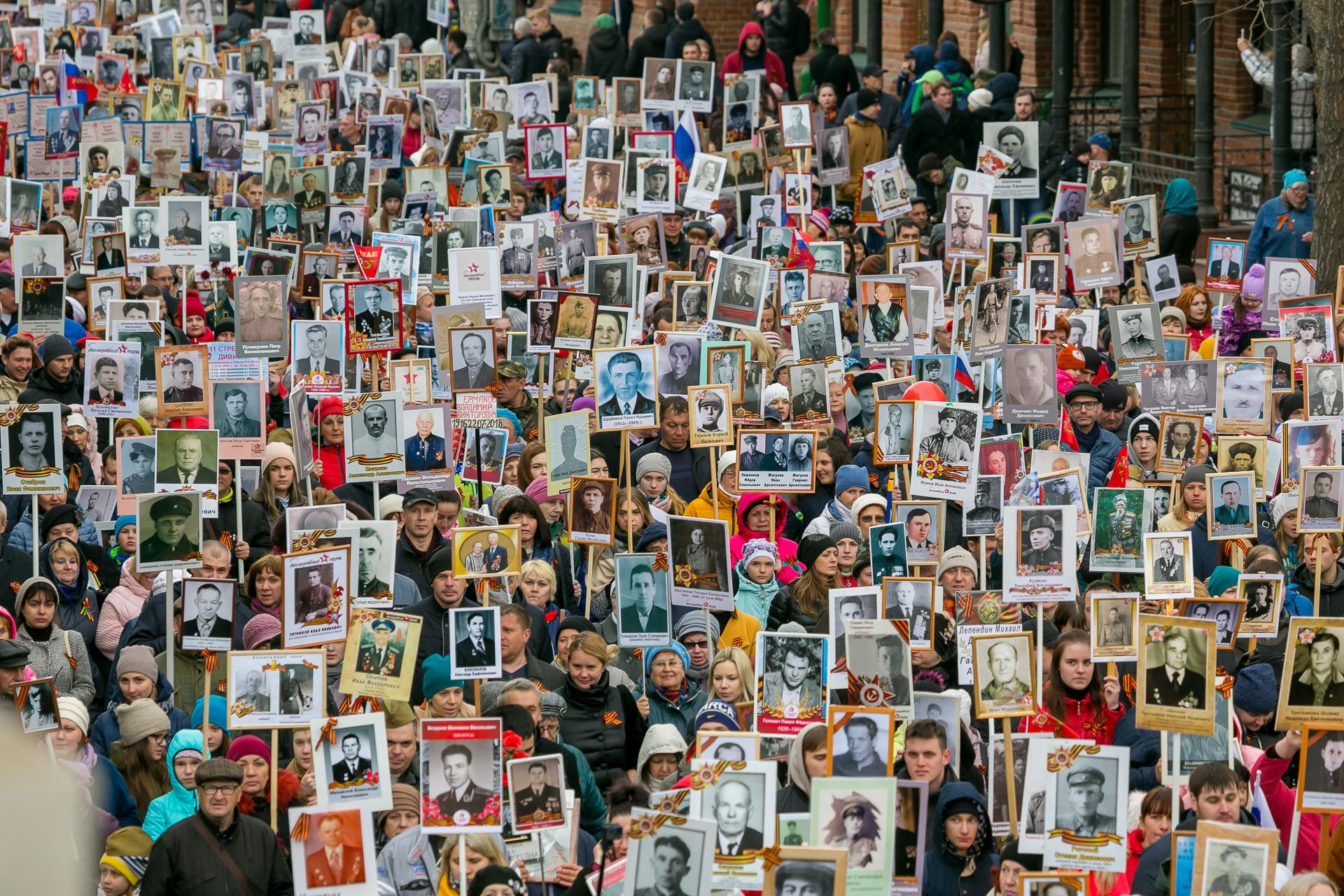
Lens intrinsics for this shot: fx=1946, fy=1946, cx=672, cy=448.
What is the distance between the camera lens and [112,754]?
7.31 meters

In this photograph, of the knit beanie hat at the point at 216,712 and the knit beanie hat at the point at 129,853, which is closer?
the knit beanie hat at the point at 129,853

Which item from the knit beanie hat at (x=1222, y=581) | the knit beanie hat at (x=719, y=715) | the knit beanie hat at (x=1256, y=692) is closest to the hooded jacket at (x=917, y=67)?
A: the knit beanie hat at (x=1222, y=581)

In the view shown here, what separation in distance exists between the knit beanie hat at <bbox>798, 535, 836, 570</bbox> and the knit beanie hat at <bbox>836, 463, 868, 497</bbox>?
1078mm

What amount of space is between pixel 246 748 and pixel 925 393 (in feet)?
17.1

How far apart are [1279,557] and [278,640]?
469 cm

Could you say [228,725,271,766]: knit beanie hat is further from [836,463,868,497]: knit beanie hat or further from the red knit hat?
the red knit hat

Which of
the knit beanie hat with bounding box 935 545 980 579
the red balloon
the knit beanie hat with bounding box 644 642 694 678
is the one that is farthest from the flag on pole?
the knit beanie hat with bounding box 644 642 694 678

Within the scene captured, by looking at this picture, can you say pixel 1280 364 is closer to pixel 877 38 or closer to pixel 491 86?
pixel 491 86

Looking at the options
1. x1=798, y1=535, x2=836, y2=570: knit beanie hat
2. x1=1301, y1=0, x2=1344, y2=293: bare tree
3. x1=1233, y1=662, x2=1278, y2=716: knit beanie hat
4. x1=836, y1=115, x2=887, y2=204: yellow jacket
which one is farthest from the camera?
x1=836, y1=115, x2=887, y2=204: yellow jacket

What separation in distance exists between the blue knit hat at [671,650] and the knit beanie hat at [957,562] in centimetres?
114

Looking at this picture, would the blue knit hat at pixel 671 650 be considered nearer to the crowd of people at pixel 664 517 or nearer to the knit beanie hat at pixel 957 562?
the crowd of people at pixel 664 517

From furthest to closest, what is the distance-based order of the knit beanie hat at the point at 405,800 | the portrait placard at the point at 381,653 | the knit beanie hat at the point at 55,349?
the knit beanie hat at the point at 55,349 → the portrait placard at the point at 381,653 → the knit beanie hat at the point at 405,800

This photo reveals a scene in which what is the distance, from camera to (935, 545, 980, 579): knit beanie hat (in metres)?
8.31

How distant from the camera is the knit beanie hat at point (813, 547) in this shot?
28.1ft
